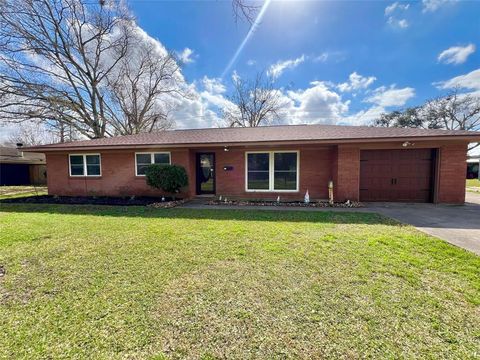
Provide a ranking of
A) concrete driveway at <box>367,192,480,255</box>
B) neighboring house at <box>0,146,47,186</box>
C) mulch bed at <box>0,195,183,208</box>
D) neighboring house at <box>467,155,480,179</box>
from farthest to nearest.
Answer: neighboring house at <box>467,155,480,179</box>, neighboring house at <box>0,146,47,186</box>, mulch bed at <box>0,195,183,208</box>, concrete driveway at <box>367,192,480,255</box>

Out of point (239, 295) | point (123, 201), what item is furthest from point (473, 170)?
point (123, 201)

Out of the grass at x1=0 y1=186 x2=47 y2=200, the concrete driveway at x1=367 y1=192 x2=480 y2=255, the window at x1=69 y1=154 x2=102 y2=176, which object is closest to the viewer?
the concrete driveway at x1=367 y1=192 x2=480 y2=255

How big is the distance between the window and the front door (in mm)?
5066

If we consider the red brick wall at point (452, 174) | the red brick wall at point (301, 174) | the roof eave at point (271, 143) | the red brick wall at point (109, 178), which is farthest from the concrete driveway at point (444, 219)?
the red brick wall at point (109, 178)

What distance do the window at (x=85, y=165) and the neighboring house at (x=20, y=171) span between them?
558 inches

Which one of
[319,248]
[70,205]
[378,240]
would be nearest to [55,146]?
[70,205]

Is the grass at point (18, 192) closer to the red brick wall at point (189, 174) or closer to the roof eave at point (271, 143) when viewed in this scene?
the red brick wall at point (189, 174)

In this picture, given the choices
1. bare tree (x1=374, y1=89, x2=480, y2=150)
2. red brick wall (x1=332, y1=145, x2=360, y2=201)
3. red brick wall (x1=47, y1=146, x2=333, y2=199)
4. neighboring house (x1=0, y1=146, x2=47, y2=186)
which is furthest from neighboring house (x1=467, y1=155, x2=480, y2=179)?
neighboring house (x1=0, y1=146, x2=47, y2=186)

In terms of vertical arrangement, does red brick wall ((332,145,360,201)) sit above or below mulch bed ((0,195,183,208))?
above

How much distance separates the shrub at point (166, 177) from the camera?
8.99m

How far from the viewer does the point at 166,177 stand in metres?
8.97

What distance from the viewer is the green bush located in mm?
8992

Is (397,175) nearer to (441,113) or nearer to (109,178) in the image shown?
(109,178)

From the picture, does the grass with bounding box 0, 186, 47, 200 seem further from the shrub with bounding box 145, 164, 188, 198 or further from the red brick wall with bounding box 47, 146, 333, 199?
the shrub with bounding box 145, 164, 188, 198
